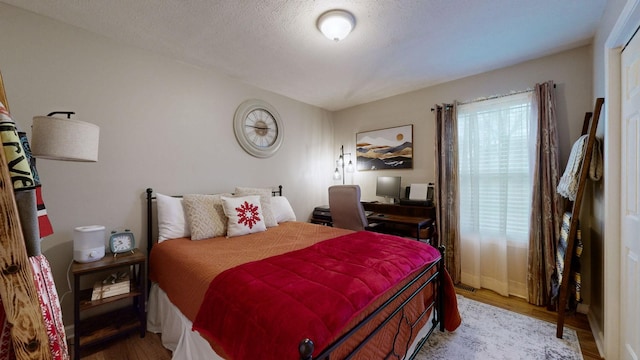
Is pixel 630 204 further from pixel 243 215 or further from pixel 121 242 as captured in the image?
pixel 121 242

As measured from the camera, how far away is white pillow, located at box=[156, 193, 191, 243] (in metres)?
2.17

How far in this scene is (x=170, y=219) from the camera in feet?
7.25

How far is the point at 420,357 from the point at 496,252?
1.66 metres

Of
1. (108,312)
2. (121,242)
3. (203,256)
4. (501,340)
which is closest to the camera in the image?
(203,256)

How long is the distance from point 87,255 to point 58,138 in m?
0.93

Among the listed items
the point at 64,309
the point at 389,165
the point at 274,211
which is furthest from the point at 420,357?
the point at 64,309

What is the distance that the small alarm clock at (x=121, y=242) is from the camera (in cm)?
196

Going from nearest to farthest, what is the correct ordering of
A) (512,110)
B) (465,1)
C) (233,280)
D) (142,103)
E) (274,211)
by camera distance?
(233,280)
(465,1)
(142,103)
(512,110)
(274,211)

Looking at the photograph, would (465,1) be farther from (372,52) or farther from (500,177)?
(500,177)

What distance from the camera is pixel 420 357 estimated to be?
1.72 metres

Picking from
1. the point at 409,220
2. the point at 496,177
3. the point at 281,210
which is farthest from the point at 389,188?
the point at 281,210

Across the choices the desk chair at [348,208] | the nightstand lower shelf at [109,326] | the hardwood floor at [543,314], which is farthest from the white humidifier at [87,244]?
the hardwood floor at [543,314]

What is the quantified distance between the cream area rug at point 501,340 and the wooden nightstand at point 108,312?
208cm

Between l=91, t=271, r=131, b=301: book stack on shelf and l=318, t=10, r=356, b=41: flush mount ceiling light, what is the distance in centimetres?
245
